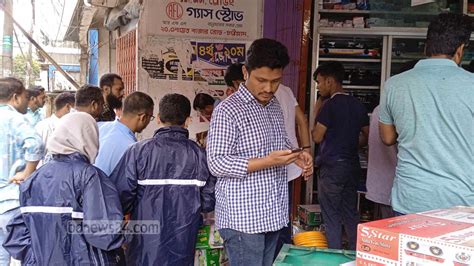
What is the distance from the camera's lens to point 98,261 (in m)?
2.19

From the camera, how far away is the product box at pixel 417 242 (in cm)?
110

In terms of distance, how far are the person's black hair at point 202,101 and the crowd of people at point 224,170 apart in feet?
4.98

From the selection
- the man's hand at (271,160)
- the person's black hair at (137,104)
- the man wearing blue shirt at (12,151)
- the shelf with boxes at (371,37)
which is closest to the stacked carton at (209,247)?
the person's black hair at (137,104)

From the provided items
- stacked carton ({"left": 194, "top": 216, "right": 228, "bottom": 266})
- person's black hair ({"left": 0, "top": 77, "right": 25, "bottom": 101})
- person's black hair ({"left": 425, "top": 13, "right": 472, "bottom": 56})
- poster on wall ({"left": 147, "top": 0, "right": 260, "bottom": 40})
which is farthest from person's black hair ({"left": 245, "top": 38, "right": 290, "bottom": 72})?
poster on wall ({"left": 147, "top": 0, "right": 260, "bottom": 40})

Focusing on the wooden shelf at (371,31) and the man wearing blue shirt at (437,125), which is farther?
the wooden shelf at (371,31)

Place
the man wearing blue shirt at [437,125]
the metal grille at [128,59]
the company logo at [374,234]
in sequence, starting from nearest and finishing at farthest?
the company logo at [374,234], the man wearing blue shirt at [437,125], the metal grille at [128,59]

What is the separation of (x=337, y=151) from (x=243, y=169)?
6.57 ft

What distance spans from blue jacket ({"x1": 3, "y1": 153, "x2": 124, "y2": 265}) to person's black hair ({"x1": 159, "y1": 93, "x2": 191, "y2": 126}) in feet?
1.66

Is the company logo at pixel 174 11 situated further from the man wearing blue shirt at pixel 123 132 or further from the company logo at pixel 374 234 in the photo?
the company logo at pixel 374 234

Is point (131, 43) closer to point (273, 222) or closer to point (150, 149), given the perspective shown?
point (150, 149)

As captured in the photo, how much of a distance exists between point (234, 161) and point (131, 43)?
3.96 metres

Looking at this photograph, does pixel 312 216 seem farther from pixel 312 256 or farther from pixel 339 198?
pixel 312 256

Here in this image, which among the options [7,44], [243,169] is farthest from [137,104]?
[7,44]

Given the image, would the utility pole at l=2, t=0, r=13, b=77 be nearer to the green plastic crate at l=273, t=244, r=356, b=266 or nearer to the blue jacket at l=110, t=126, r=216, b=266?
the blue jacket at l=110, t=126, r=216, b=266
